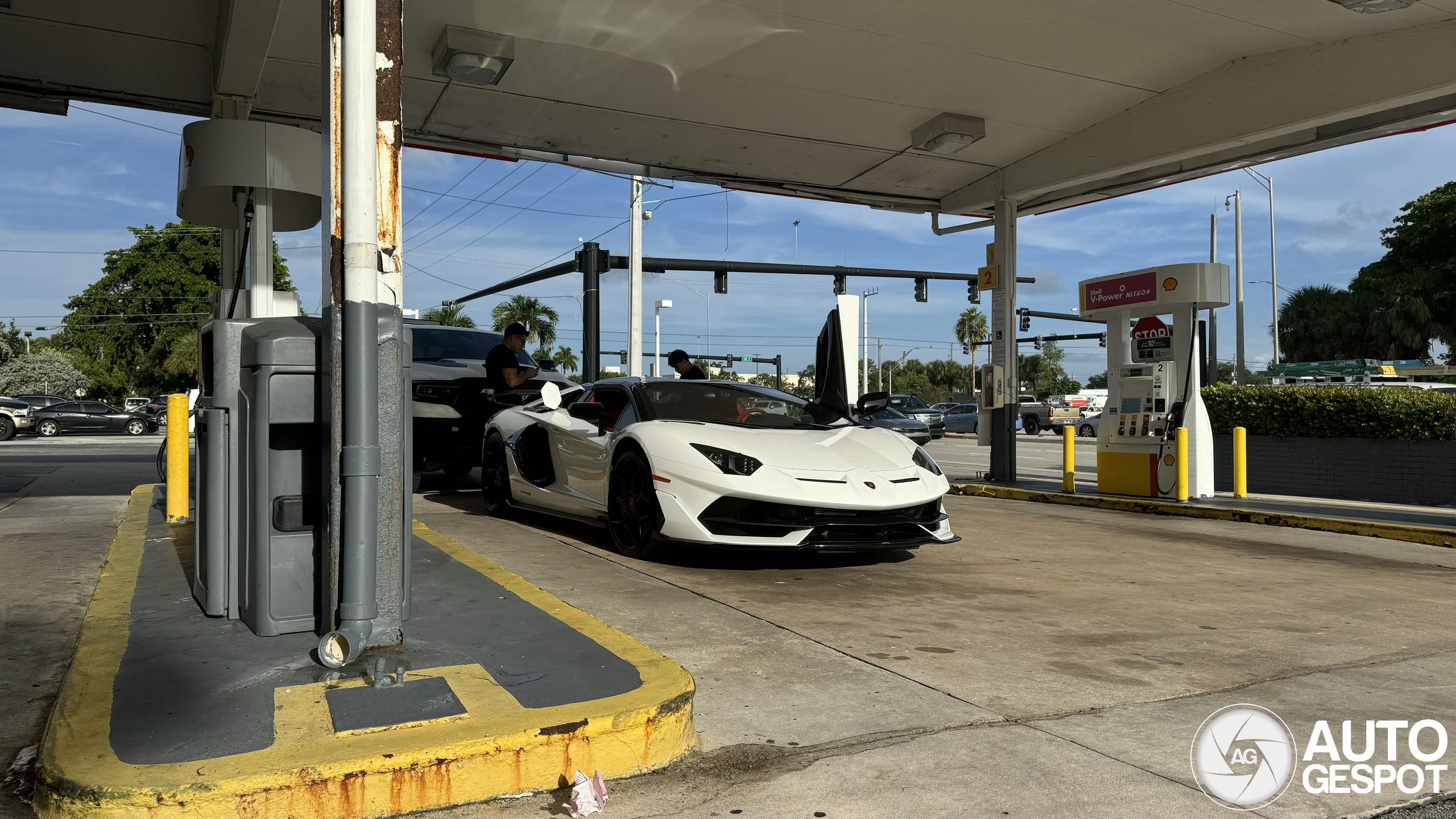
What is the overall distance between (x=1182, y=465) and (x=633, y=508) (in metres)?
7.07

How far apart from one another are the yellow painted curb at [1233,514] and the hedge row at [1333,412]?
353 centimetres

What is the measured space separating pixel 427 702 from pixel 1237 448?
10887 millimetres

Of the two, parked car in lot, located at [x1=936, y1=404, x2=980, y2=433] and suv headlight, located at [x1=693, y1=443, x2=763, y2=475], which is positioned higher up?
suv headlight, located at [x1=693, y1=443, x2=763, y2=475]

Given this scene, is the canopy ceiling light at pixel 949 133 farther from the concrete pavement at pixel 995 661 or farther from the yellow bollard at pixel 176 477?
the yellow bollard at pixel 176 477

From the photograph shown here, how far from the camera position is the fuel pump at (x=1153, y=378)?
426 inches

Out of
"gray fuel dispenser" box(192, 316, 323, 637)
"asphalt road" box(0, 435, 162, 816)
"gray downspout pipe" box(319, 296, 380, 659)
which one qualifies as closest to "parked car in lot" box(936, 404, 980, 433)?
"asphalt road" box(0, 435, 162, 816)

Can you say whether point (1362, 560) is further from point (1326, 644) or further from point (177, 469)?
point (177, 469)

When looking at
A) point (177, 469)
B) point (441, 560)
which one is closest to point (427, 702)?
point (441, 560)

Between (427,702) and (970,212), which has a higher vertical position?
(970,212)

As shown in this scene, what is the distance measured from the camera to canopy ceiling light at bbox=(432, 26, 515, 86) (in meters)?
8.73

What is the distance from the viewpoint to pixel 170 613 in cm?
404

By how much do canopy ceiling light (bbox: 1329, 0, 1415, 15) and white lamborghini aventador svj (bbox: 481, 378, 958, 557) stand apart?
515 centimetres

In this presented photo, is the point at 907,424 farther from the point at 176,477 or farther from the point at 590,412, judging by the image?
the point at 176,477

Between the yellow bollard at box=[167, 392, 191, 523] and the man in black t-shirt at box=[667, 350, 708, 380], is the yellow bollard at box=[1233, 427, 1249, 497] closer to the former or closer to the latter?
the man in black t-shirt at box=[667, 350, 708, 380]
